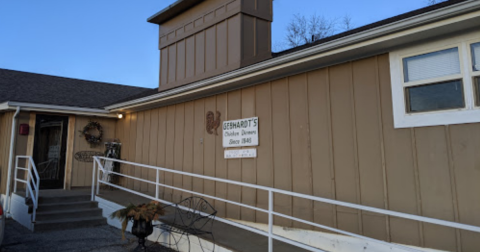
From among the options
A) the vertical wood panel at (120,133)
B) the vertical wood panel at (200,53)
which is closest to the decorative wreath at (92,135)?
the vertical wood panel at (120,133)

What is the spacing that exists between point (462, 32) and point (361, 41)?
93 centimetres

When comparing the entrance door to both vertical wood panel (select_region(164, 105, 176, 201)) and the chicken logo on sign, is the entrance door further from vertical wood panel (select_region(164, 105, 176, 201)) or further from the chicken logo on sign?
the chicken logo on sign

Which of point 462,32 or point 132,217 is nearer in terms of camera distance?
point 462,32

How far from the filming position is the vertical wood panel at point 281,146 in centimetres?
452

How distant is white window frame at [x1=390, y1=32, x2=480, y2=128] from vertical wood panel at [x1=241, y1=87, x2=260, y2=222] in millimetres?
2189

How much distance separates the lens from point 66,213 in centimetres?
607

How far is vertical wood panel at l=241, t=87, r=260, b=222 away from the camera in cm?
497

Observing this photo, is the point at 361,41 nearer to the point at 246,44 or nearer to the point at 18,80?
the point at 246,44

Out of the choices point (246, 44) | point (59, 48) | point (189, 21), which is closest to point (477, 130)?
point (246, 44)

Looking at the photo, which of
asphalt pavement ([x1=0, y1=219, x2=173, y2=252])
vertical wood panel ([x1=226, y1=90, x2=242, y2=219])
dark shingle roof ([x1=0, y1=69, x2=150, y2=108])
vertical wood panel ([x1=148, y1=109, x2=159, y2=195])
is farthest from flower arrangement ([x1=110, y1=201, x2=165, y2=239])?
dark shingle roof ([x1=0, y1=69, x2=150, y2=108])

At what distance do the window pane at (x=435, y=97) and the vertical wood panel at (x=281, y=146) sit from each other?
167cm

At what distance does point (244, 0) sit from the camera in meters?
6.20

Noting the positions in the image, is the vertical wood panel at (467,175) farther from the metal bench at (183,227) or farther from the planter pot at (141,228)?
the planter pot at (141,228)

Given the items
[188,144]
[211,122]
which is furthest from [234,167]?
[188,144]
